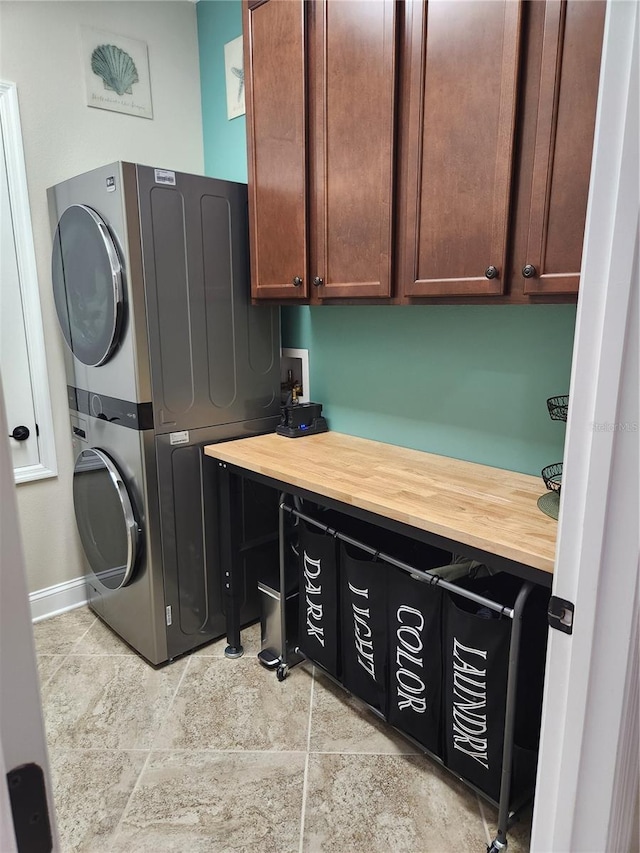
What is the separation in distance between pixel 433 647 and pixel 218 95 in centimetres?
266

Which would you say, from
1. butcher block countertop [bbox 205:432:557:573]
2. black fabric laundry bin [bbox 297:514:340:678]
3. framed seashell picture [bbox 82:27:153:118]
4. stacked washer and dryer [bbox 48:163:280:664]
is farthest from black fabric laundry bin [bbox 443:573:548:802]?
framed seashell picture [bbox 82:27:153:118]

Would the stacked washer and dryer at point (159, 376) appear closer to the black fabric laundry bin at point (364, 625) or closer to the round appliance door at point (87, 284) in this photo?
the round appliance door at point (87, 284)

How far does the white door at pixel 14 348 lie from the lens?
7.57 feet

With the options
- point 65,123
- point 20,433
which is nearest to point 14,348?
point 20,433

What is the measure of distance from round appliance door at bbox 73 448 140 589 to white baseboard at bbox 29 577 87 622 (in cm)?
26

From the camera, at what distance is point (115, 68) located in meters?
2.51

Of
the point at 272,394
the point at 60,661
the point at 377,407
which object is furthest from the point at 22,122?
the point at 60,661

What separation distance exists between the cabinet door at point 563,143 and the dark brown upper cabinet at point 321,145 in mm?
459

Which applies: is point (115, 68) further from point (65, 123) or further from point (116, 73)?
point (65, 123)

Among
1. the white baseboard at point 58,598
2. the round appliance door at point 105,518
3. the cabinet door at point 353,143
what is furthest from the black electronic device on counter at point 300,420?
the white baseboard at point 58,598

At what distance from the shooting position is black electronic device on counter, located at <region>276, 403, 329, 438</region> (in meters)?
2.33

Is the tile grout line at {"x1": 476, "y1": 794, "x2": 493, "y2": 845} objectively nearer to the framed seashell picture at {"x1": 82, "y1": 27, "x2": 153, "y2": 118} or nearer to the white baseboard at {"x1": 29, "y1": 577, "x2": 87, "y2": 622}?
→ the white baseboard at {"x1": 29, "y1": 577, "x2": 87, "y2": 622}

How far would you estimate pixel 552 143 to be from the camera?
4.27 feet

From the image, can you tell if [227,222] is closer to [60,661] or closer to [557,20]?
[557,20]
